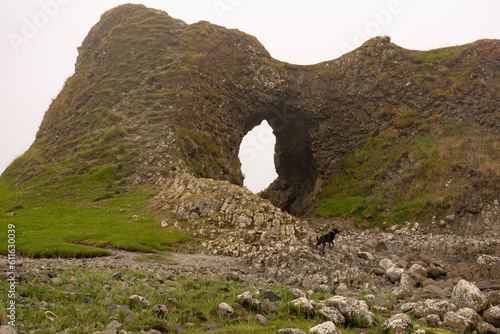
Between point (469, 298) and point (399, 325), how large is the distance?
451 centimetres

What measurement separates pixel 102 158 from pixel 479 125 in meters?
55.3

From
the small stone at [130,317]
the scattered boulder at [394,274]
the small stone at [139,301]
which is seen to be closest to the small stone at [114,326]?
the small stone at [130,317]

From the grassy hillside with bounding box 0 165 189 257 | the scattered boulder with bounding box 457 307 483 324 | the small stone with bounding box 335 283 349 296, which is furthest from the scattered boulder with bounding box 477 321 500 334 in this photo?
the grassy hillside with bounding box 0 165 189 257

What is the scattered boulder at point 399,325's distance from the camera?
9.40m

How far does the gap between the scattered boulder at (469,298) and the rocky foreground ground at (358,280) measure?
32 mm

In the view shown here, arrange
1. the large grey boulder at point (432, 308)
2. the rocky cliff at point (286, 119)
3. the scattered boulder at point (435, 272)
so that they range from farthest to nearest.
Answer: the rocky cliff at point (286, 119) < the scattered boulder at point (435, 272) < the large grey boulder at point (432, 308)

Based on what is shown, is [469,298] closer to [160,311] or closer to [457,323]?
[457,323]

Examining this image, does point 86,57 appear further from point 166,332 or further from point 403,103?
point 166,332

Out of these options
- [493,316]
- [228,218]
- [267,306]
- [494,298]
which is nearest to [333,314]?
[267,306]

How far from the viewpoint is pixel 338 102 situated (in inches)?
2803

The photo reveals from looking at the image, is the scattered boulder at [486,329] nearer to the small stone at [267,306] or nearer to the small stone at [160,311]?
the small stone at [267,306]

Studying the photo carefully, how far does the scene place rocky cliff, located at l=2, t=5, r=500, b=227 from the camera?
4653 cm

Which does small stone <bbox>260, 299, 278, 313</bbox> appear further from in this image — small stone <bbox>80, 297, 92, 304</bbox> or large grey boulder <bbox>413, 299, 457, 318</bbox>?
small stone <bbox>80, 297, 92, 304</bbox>

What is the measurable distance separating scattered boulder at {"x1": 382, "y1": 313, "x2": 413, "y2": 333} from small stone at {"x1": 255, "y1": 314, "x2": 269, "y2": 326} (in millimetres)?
3447
